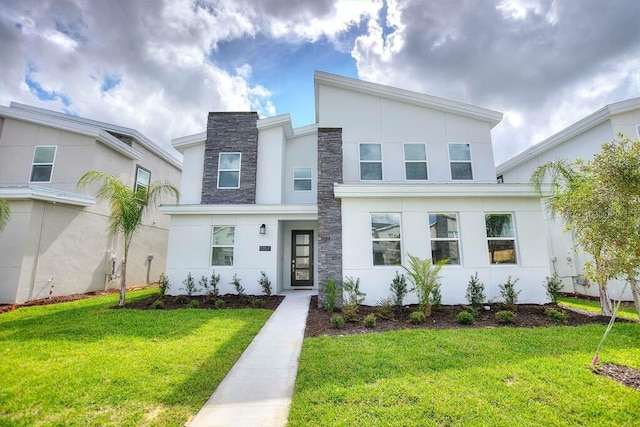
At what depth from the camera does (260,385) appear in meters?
3.98

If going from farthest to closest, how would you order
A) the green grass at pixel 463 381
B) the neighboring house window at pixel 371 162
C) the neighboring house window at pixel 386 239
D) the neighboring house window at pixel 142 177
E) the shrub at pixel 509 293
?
the neighboring house window at pixel 142 177
the neighboring house window at pixel 371 162
the neighboring house window at pixel 386 239
the shrub at pixel 509 293
the green grass at pixel 463 381

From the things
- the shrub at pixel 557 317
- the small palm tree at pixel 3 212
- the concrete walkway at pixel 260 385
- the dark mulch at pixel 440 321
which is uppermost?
the small palm tree at pixel 3 212

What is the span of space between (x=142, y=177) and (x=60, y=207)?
502cm

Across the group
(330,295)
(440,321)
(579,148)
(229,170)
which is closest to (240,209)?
(229,170)

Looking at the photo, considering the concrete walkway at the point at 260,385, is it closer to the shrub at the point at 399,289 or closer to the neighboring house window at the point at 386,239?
the shrub at the point at 399,289

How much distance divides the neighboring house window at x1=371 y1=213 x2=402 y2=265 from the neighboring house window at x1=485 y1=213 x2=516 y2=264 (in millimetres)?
2909

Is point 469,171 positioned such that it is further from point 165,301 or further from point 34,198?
point 34,198

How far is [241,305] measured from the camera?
924cm

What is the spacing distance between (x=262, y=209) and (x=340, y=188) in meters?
3.73

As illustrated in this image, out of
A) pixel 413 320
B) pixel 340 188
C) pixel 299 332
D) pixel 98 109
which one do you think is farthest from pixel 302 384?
pixel 98 109

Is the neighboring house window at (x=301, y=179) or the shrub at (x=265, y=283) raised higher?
the neighboring house window at (x=301, y=179)

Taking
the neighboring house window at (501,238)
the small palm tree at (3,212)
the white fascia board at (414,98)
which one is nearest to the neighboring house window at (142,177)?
the small palm tree at (3,212)

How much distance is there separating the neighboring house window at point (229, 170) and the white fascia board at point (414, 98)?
5087 mm

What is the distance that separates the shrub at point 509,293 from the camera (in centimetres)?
793
